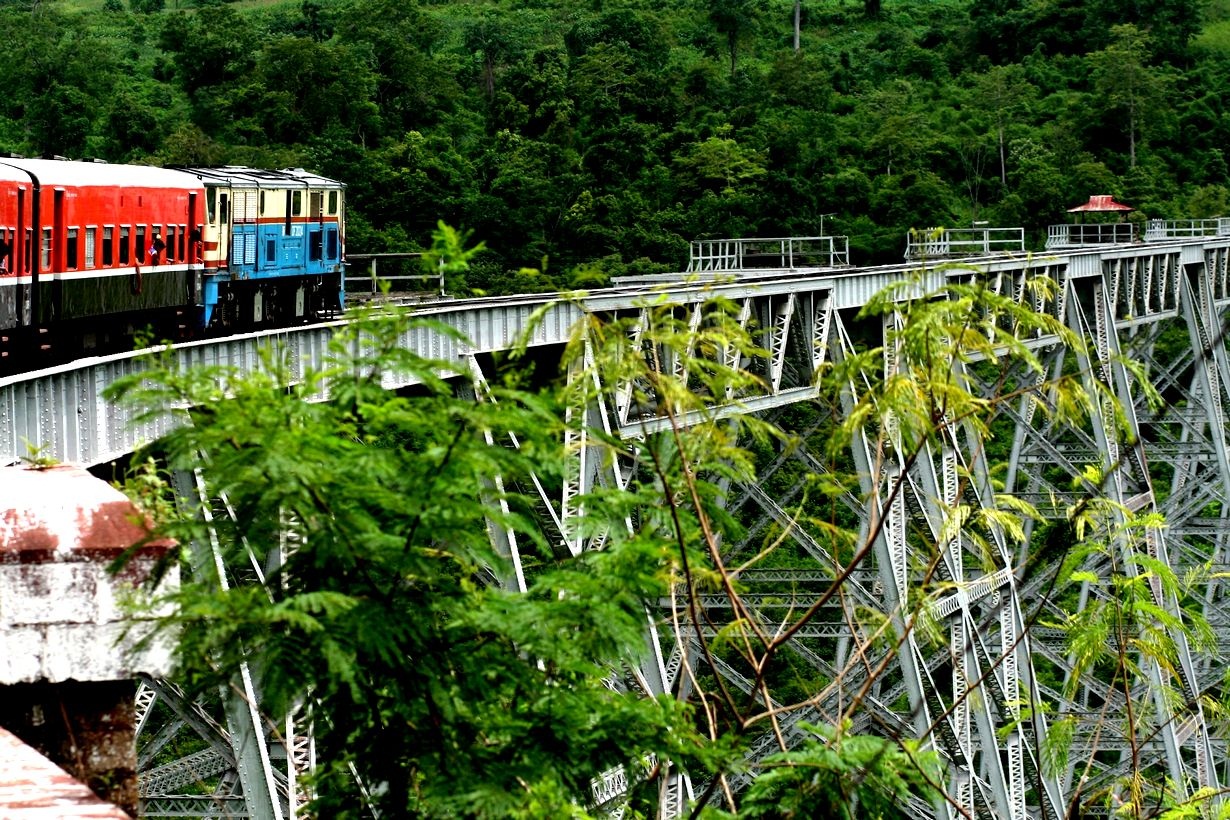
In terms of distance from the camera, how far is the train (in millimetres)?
19281

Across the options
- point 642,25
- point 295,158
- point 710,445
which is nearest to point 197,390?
point 710,445

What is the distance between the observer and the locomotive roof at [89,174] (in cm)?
1962

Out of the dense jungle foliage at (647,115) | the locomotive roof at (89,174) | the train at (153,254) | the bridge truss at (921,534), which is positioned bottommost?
the bridge truss at (921,534)

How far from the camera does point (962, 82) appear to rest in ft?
287

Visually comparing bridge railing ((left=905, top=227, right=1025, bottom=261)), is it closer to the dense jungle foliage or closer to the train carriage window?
the dense jungle foliage

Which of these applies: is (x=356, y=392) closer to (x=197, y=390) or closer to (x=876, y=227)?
(x=197, y=390)

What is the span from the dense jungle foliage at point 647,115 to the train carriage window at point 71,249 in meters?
33.8

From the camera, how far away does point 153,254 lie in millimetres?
23594

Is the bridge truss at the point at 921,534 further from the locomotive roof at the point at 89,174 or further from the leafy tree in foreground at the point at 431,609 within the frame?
the locomotive roof at the point at 89,174

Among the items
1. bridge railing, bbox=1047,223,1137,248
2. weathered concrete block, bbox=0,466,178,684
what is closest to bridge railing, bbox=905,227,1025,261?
bridge railing, bbox=1047,223,1137,248

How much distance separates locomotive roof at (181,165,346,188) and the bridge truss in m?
5.94

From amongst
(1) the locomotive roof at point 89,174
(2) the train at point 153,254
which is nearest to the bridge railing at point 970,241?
(2) the train at point 153,254

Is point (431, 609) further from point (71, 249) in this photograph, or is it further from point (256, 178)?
point (256, 178)

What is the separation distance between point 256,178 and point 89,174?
22.7 feet
